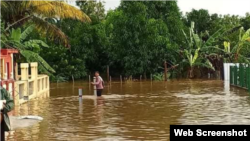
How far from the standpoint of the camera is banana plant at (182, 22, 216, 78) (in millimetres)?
44344

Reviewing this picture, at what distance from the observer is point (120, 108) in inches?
752

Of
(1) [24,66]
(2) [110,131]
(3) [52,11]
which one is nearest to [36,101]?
(1) [24,66]

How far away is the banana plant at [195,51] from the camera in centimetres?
4434

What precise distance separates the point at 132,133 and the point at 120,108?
640 centimetres

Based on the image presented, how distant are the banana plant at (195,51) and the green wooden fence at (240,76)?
9.74m

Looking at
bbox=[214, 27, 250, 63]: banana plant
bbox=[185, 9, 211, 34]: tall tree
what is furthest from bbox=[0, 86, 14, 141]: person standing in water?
bbox=[185, 9, 211, 34]: tall tree

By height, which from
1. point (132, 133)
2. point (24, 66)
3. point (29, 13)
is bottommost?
point (132, 133)

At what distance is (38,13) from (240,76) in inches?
498

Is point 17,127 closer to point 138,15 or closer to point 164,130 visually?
point 164,130

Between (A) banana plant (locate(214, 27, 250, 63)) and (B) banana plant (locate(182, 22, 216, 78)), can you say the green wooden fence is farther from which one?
(B) banana plant (locate(182, 22, 216, 78))

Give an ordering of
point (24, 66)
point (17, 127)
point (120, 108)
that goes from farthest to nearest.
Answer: point (24, 66), point (120, 108), point (17, 127)

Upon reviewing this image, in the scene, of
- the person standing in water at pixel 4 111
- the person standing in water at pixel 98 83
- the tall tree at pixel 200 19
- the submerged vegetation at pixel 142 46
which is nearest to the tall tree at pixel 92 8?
the submerged vegetation at pixel 142 46

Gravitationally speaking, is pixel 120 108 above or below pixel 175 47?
below

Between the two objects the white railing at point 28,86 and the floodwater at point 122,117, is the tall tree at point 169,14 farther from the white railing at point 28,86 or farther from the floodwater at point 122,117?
the floodwater at point 122,117
